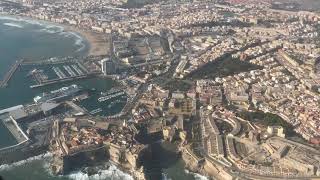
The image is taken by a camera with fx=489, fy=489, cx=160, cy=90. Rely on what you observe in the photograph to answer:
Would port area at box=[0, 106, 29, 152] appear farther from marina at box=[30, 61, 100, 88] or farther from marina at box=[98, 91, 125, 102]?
marina at box=[98, 91, 125, 102]

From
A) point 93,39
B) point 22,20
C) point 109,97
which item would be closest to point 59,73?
point 109,97

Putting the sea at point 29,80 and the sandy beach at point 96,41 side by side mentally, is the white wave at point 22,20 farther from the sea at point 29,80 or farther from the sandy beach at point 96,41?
the sandy beach at point 96,41

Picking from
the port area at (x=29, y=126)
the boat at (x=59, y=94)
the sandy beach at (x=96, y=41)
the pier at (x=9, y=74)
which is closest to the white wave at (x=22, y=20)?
the sandy beach at (x=96, y=41)

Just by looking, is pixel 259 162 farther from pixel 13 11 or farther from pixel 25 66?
pixel 13 11

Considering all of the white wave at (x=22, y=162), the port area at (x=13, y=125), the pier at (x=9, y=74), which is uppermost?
the pier at (x=9, y=74)

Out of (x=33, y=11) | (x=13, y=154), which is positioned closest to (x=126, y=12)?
(x=33, y=11)
